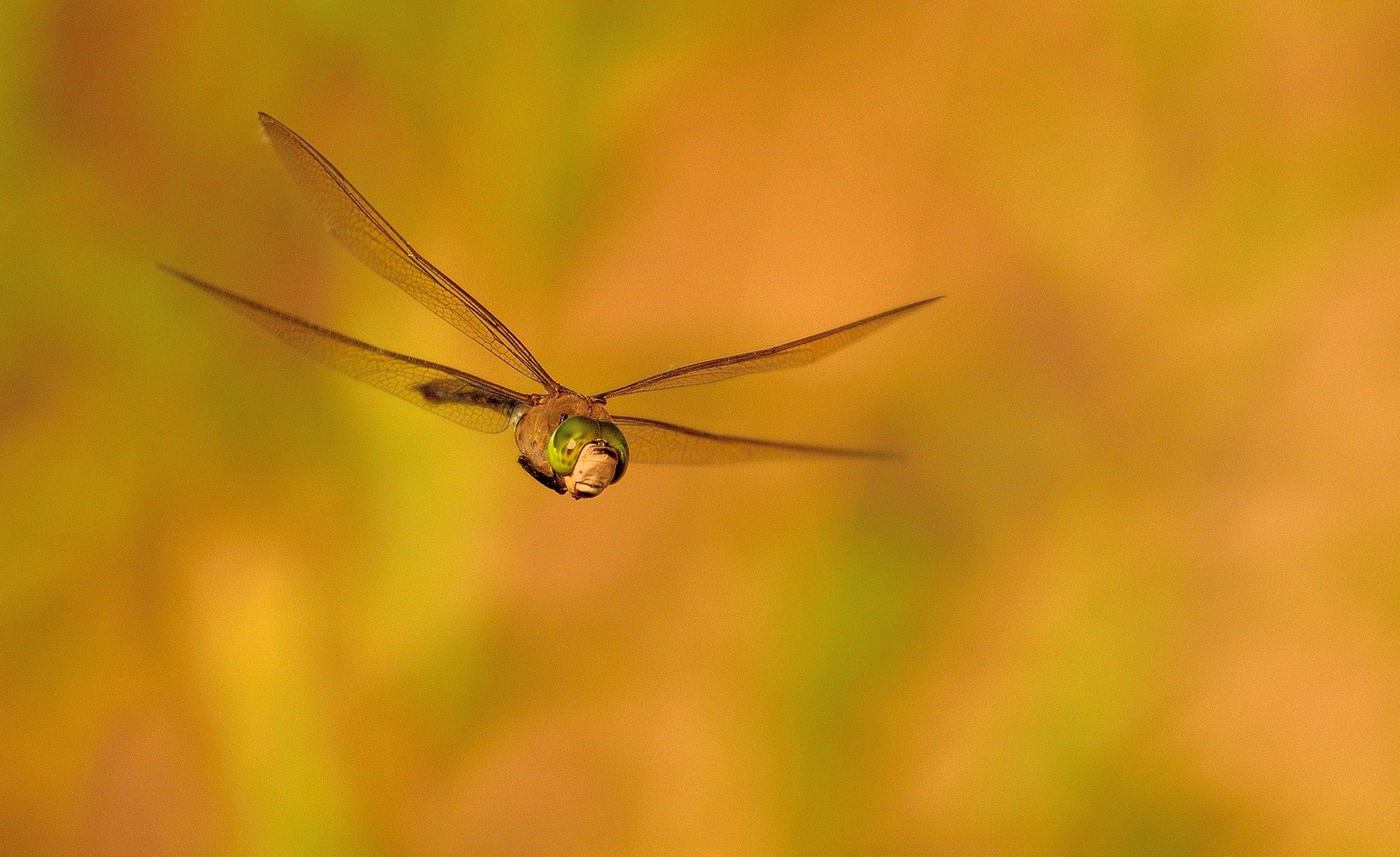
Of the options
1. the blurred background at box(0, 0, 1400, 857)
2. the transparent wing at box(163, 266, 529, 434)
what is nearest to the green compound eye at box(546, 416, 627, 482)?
the transparent wing at box(163, 266, 529, 434)

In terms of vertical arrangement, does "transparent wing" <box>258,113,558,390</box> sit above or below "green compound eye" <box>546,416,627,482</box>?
above

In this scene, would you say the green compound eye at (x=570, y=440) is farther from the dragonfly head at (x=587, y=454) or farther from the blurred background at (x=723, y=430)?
the blurred background at (x=723, y=430)

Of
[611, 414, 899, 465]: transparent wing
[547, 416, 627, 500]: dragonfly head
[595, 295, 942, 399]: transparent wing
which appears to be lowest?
[547, 416, 627, 500]: dragonfly head

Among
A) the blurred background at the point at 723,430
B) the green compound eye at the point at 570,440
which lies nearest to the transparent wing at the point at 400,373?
the green compound eye at the point at 570,440

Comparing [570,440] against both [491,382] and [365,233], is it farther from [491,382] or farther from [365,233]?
[365,233]

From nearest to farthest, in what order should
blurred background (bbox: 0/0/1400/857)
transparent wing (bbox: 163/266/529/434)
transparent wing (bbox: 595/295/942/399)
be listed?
1. transparent wing (bbox: 163/266/529/434)
2. transparent wing (bbox: 595/295/942/399)
3. blurred background (bbox: 0/0/1400/857)

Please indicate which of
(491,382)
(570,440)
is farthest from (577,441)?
(491,382)

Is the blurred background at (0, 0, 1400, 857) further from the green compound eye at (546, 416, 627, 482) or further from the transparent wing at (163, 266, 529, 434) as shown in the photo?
the green compound eye at (546, 416, 627, 482)
